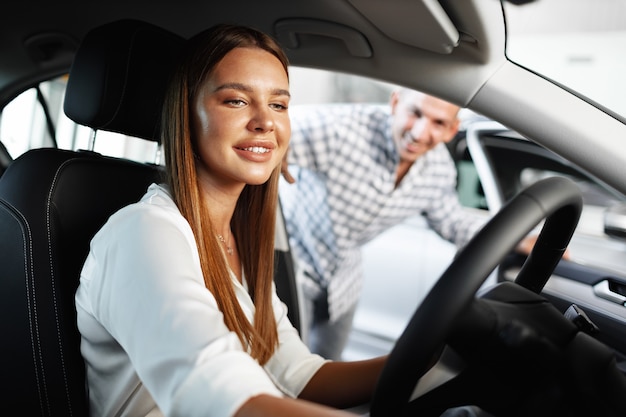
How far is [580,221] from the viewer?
117 cm

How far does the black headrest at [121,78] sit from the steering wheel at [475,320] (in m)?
0.80

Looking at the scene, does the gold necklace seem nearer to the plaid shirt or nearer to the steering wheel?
the steering wheel

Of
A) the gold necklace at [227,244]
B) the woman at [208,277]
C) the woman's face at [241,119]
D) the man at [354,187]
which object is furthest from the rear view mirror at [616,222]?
the man at [354,187]

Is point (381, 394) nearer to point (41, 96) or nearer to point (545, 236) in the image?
point (545, 236)

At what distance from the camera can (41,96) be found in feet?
7.09

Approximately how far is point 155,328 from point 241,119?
1.57ft

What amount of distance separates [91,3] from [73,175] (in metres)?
0.61

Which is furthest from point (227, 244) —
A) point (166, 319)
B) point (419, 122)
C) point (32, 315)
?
point (419, 122)

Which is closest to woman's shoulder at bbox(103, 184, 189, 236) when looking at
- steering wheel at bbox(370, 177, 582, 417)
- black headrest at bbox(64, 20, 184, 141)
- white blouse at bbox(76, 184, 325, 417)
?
white blouse at bbox(76, 184, 325, 417)

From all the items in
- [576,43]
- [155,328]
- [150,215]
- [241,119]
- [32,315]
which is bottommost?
[32,315]

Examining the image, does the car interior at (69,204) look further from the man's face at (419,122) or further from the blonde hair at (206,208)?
the man's face at (419,122)

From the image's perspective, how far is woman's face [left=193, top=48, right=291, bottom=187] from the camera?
3.89ft

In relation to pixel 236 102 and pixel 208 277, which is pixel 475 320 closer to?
pixel 208 277

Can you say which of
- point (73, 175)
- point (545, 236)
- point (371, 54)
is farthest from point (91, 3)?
point (545, 236)
